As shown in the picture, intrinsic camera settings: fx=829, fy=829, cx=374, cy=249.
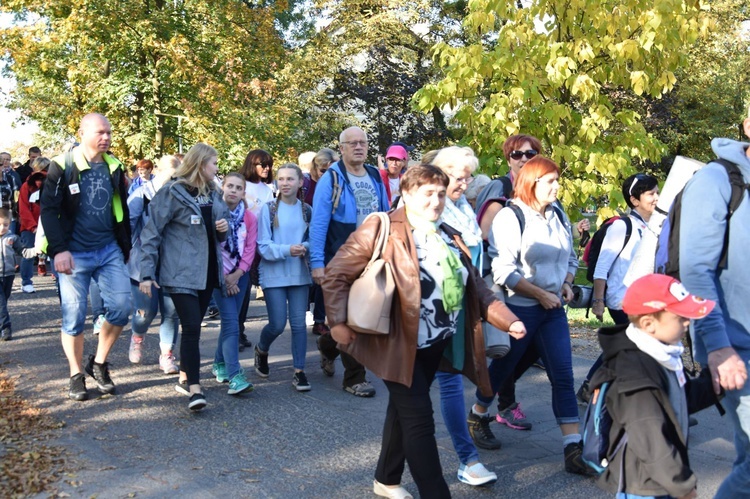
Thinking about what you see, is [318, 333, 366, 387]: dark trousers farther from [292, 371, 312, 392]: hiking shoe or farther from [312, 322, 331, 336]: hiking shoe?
[312, 322, 331, 336]: hiking shoe

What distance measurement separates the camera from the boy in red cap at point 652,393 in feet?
10.4

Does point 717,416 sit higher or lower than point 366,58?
lower

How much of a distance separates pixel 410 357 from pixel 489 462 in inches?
59.2

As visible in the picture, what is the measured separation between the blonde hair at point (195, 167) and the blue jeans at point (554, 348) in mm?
2696

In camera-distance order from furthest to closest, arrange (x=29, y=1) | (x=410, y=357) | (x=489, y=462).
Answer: (x=29, y=1), (x=489, y=462), (x=410, y=357)

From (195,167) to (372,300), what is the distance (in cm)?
287

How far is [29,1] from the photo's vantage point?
66.0ft

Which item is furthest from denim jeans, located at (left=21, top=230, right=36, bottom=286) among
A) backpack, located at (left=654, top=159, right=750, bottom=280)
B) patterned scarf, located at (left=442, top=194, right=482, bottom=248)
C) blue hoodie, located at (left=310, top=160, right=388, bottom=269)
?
backpack, located at (left=654, top=159, right=750, bottom=280)

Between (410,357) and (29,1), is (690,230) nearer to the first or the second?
(410,357)

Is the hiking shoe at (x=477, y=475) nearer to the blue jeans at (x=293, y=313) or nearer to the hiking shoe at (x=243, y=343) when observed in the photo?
the blue jeans at (x=293, y=313)

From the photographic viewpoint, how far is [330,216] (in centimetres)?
691

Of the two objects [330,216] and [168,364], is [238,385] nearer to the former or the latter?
[168,364]

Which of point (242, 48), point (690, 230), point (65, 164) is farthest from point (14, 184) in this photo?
point (690, 230)

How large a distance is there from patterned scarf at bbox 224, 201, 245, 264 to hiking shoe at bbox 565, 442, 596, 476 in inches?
128
